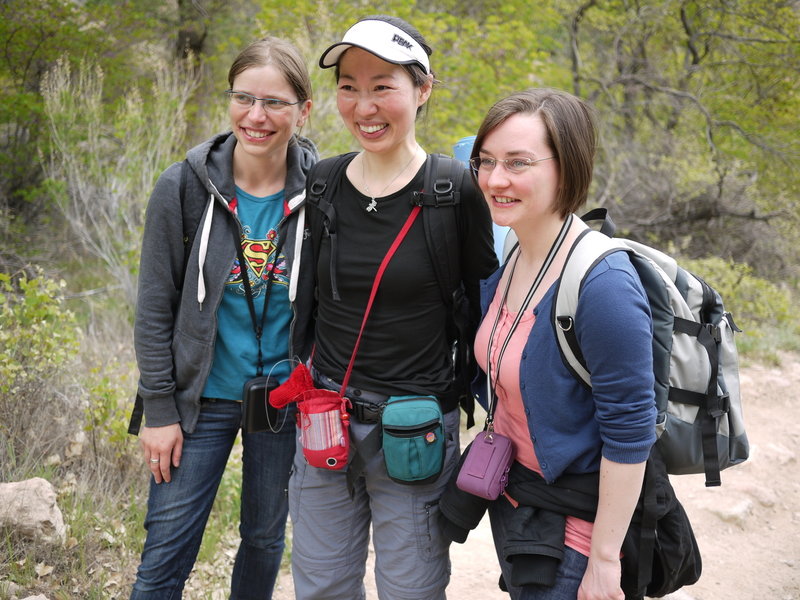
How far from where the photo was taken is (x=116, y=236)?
652cm

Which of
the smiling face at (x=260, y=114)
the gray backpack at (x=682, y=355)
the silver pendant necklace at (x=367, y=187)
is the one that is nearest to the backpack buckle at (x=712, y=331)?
the gray backpack at (x=682, y=355)

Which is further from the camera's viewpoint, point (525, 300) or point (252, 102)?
point (252, 102)

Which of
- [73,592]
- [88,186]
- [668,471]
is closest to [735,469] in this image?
[668,471]

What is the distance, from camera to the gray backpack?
5.36ft

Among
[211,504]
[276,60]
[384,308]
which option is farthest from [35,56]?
[384,308]

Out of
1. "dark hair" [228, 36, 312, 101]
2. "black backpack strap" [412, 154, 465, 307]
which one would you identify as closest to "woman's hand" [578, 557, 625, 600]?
"black backpack strap" [412, 154, 465, 307]

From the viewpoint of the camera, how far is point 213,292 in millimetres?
2176

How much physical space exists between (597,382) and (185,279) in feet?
4.25

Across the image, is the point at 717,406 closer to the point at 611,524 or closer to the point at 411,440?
the point at 611,524

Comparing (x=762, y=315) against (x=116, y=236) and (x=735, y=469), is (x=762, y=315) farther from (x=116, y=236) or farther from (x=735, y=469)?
(x=116, y=236)

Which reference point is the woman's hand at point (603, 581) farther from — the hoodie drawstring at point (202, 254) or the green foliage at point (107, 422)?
the green foliage at point (107, 422)

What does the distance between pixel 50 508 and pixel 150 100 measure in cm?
599

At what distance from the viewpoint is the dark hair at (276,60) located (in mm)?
2191

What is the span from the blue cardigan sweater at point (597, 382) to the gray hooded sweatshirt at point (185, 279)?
34.2 inches
